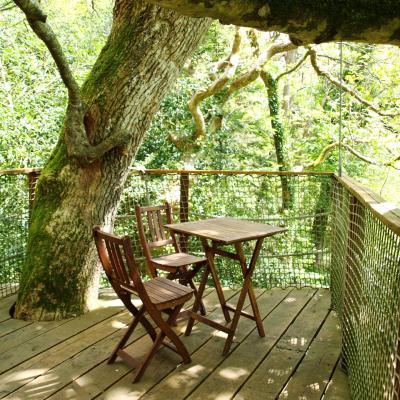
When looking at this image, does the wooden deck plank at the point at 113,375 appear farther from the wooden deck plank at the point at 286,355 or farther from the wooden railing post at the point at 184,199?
the wooden railing post at the point at 184,199

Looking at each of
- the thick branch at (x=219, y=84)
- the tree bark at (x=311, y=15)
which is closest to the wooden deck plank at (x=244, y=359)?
the tree bark at (x=311, y=15)

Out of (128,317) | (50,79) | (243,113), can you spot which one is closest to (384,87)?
(243,113)

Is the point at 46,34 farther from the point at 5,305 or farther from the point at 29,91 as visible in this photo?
the point at 29,91

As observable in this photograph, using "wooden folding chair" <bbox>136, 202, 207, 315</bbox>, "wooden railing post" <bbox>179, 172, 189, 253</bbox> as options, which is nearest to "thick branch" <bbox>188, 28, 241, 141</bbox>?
"wooden railing post" <bbox>179, 172, 189, 253</bbox>

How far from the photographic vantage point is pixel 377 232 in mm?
2178

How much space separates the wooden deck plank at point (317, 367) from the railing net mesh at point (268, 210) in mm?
1339

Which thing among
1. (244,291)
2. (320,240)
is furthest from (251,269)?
(320,240)

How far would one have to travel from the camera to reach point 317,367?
3.10 m

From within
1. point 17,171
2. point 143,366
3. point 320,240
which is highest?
point 17,171

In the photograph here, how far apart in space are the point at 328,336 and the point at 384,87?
8412mm

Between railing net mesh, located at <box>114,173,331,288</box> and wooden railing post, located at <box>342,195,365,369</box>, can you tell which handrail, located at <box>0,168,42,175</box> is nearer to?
railing net mesh, located at <box>114,173,331,288</box>

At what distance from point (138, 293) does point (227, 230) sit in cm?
97

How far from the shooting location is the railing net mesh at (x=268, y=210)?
5.07 meters

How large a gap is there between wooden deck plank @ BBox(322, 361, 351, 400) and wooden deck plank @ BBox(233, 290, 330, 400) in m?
0.27
